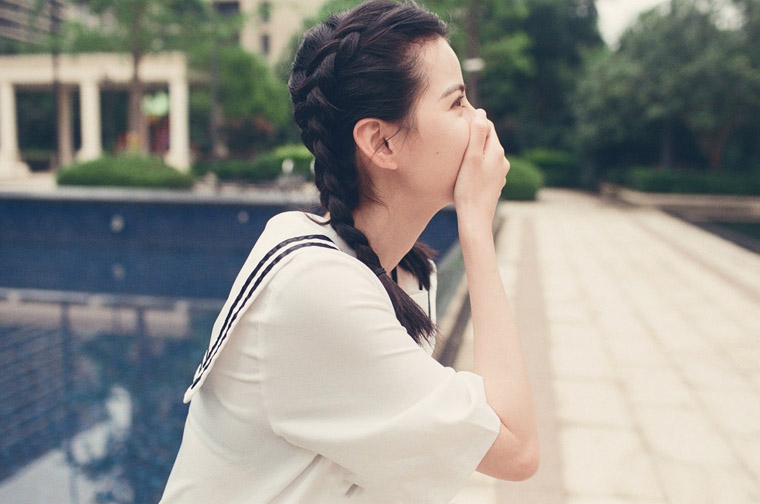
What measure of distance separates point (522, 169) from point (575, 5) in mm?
19691

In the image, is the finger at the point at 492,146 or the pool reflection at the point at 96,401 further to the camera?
the pool reflection at the point at 96,401

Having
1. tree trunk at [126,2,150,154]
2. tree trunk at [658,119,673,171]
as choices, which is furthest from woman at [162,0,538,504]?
tree trunk at [658,119,673,171]

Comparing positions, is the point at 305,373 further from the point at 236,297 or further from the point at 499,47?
the point at 499,47

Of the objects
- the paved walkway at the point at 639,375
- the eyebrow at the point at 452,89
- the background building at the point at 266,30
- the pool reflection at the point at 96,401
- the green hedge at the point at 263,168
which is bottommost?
the green hedge at the point at 263,168

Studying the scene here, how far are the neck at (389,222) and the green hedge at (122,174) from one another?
826 inches

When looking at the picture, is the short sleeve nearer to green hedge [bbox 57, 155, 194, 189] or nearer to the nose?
the nose

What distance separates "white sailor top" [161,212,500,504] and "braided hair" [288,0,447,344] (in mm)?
165

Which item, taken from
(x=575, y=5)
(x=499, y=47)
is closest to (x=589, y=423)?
(x=499, y=47)

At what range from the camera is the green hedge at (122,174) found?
20.9 meters

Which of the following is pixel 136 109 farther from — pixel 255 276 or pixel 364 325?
pixel 364 325

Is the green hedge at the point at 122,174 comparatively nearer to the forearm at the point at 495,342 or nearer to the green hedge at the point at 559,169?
the green hedge at the point at 559,169

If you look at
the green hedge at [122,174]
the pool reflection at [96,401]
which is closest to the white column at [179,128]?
the green hedge at [122,174]

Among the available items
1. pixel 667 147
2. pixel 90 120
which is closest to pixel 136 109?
pixel 90 120

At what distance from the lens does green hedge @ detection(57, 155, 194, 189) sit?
20859 mm
